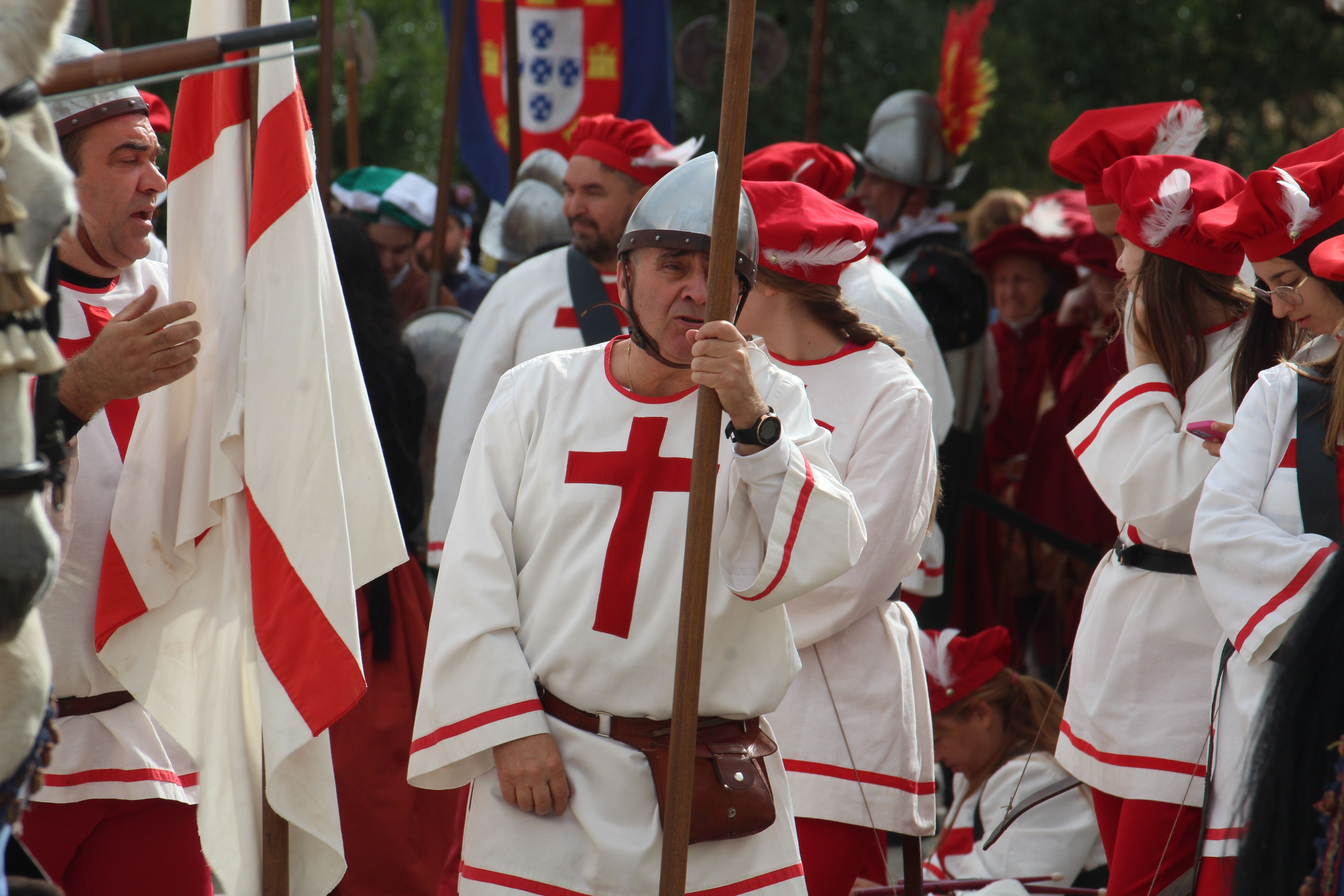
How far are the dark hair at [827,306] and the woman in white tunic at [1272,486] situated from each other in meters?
0.95

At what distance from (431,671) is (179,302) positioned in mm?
835

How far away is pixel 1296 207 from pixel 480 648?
186cm

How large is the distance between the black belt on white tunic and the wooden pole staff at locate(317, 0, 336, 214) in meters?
2.53

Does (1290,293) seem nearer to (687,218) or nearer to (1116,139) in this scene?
(1116,139)

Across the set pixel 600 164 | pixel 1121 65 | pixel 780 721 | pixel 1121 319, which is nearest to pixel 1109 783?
pixel 780 721

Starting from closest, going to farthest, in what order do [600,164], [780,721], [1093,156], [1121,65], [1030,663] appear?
[780,721], [1093,156], [600,164], [1030,663], [1121,65]

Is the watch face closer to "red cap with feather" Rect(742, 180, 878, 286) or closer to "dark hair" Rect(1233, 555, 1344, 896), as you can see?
"dark hair" Rect(1233, 555, 1344, 896)

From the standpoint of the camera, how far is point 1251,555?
2723mm

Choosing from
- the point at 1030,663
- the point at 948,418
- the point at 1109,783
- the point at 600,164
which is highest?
the point at 600,164

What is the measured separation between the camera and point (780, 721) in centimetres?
344

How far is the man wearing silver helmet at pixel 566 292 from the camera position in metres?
4.53

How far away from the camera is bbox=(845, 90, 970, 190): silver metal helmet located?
680 centimetres

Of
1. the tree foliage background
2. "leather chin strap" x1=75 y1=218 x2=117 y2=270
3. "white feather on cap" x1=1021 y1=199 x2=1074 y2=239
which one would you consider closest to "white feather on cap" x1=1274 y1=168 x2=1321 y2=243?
"leather chin strap" x1=75 y1=218 x2=117 y2=270

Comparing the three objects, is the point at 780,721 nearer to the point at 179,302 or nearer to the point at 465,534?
the point at 465,534
